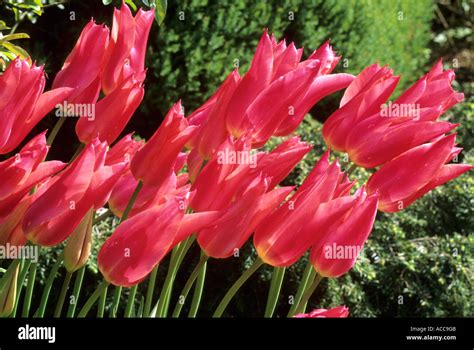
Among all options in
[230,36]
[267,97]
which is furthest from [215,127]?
[230,36]

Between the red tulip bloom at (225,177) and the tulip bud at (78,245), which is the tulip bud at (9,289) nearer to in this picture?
the tulip bud at (78,245)

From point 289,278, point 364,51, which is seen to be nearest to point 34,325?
point 289,278

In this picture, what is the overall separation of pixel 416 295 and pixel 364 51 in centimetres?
269

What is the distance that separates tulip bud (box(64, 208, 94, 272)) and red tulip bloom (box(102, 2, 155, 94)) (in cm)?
23

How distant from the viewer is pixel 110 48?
55.5 inches

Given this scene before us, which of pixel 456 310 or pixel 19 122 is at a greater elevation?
pixel 19 122

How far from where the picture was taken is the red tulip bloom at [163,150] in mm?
1189

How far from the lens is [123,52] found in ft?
4.51

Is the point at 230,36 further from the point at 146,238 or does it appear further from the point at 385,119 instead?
the point at 146,238

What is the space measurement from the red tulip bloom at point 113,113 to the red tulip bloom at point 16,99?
10cm

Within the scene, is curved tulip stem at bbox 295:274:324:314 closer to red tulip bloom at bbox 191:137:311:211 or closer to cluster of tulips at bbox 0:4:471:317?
cluster of tulips at bbox 0:4:471:317

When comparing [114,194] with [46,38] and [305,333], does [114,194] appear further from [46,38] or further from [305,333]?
[46,38]

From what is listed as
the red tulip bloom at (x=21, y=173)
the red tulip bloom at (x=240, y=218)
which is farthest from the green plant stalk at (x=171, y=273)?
the red tulip bloom at (x=21, y=173)

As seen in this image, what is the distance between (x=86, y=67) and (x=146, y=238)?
15.7 inches
